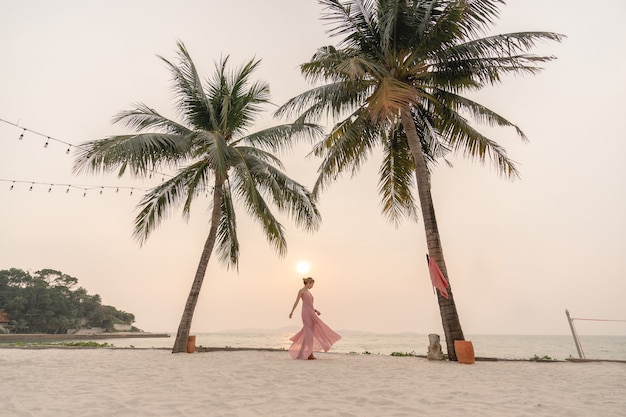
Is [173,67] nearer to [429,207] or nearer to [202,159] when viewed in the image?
[202,159]

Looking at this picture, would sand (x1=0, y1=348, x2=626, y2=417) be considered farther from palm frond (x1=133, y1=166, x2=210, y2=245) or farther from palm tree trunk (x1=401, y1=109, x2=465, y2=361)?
palm frond (x1=133, y1=166, x2=210, y2=245)

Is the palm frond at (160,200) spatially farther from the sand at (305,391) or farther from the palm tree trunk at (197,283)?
the sand at (305,391)

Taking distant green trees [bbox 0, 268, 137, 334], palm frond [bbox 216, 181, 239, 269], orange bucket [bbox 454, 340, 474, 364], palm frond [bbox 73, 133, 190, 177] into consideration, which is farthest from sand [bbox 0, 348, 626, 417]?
distant green trees [bbox 0, 268, 137, 334]

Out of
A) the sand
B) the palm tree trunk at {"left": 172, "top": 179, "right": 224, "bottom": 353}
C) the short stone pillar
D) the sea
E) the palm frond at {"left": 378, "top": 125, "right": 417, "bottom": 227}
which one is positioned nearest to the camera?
the sand

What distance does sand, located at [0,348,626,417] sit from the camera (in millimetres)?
3275

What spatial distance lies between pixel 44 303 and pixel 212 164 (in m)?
52.2

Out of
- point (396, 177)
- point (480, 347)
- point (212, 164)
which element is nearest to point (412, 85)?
point (396, 177)

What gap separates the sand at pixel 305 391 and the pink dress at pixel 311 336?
1789mm

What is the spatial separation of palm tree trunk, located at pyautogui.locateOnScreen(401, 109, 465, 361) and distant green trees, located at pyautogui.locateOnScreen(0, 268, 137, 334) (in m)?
55.2

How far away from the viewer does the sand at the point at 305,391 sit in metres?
3.28

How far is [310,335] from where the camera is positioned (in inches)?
319

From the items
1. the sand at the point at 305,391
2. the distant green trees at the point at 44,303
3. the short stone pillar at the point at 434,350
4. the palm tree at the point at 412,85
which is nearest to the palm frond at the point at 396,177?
the palm tree at the point at 412,85

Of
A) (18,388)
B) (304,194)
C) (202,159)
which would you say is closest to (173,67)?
(202,159)

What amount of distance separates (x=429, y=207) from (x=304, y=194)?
4303mm
